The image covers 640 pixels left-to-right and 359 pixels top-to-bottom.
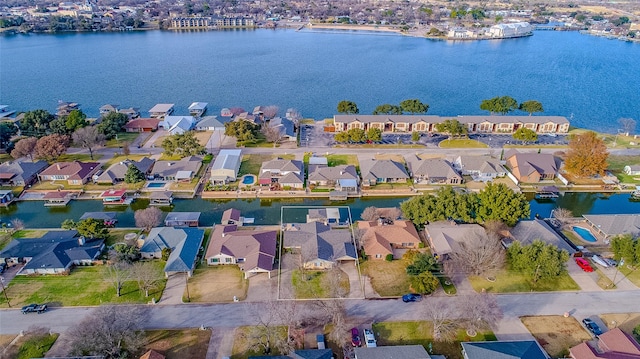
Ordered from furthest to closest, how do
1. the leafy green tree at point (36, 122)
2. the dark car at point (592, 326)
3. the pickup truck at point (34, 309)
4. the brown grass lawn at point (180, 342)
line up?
the leafy green tree at point (36, 122), the pickup truck at point (34, 309), the dark car at point (592, 326), the brown grass lawn at point (180, 342)

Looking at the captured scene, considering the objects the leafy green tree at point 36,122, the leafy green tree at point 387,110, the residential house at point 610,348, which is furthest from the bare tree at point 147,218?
the leafy green tree at point 387,110

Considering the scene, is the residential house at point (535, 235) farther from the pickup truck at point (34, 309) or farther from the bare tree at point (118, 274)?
the pickup truck at point (34, 309)

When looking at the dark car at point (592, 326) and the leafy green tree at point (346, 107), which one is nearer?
the dark car at point (592, 326)

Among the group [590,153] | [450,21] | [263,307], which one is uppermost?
[450,21]

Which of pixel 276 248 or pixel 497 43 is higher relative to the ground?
pixel 497 43

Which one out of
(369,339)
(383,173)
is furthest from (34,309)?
(383,173)

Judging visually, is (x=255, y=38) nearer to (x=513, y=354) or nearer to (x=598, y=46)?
(x=598, y=46)

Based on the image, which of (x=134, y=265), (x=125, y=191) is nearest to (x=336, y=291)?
(x=134, y=265)

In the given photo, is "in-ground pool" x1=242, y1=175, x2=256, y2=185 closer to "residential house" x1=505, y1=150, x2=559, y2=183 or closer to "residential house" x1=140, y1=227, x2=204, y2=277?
"residential house" x1=140, y1=227, x2=204, y2=277
